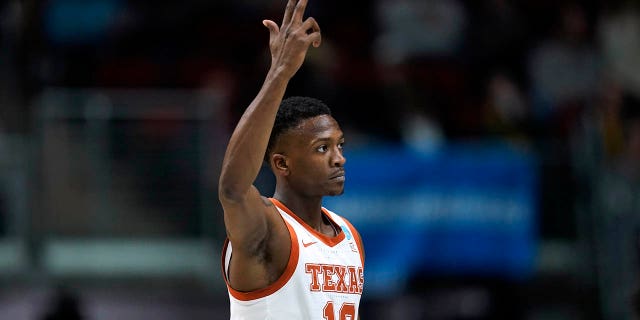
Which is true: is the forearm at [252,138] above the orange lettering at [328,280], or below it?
above

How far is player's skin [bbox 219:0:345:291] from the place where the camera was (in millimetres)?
4633

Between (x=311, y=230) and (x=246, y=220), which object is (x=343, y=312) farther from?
(x=246, y=220)

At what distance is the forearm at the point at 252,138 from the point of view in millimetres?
4621

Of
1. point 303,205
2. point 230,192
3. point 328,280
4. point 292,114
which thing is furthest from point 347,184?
point 230,192

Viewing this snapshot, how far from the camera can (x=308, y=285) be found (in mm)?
5156

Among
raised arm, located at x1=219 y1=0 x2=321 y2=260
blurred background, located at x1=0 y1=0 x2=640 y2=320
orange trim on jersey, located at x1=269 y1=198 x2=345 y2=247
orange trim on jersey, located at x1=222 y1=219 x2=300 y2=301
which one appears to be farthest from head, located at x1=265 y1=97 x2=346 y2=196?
blurred background, located at x1=0 y1=0 x2=640 y2=320

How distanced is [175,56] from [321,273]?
720 cm

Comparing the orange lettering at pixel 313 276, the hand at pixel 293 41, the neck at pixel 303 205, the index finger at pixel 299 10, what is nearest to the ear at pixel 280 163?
the neck at pixel 303 205

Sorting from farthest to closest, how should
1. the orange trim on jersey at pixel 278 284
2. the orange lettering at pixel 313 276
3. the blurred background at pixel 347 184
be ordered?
the blurred background at pixel 347 184 < the orange lettering at pixel 313 276 < the orange trim on jersey at pixel 278 284

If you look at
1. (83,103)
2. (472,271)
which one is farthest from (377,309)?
(83,103)


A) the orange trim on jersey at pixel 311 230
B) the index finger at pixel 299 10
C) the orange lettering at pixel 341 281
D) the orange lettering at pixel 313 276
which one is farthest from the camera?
the orange trim on jersey at pixel 311 230

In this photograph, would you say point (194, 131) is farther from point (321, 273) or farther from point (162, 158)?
point (321, 273)

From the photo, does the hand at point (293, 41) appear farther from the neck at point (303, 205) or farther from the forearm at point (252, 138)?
the neck at point (303, 205)

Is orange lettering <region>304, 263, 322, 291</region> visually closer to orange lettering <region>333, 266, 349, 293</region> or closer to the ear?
orange lettering <region>333, 266, 349, 293</region>
